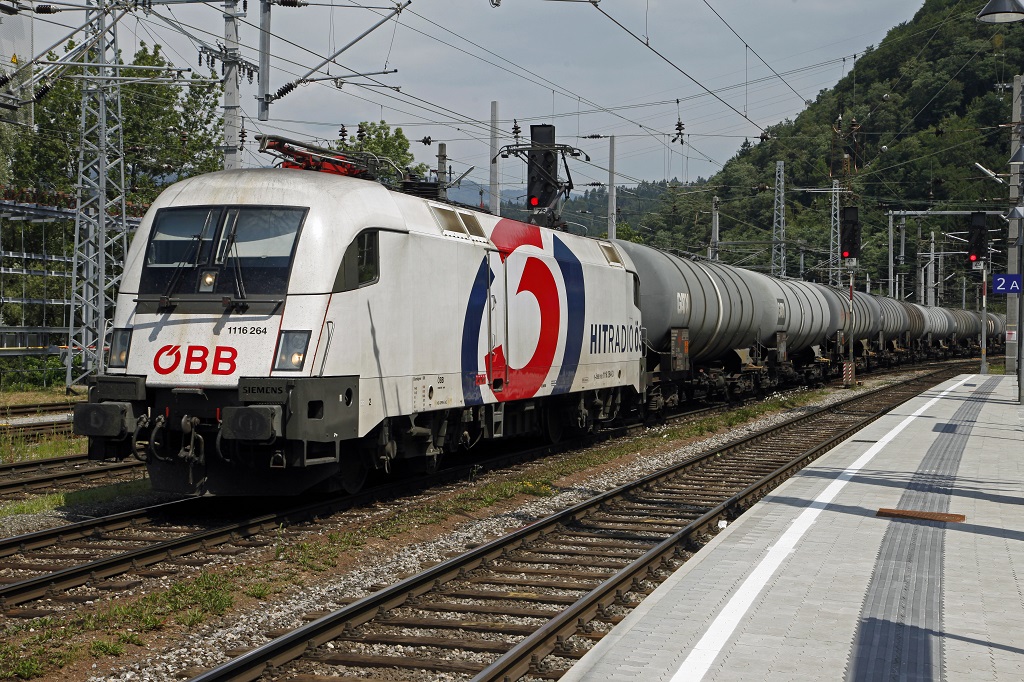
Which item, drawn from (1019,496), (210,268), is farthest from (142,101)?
(1019,496)

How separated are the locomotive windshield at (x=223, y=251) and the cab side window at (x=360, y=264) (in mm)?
565

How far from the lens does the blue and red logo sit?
540 inches

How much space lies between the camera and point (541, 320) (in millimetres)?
15773

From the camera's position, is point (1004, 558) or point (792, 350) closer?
point (1004, 558)

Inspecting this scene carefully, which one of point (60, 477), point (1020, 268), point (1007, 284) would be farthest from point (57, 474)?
point (1020, 268)

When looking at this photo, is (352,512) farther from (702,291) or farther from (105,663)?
(702,291)

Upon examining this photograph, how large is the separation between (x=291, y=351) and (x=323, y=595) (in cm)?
279

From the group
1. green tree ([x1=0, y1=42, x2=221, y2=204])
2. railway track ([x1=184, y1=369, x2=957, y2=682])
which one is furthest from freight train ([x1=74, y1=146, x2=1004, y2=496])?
green tree ([x1=0, y1=42, x2=221, y2=204])

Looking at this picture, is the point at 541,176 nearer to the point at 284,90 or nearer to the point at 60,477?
the point at 284,90

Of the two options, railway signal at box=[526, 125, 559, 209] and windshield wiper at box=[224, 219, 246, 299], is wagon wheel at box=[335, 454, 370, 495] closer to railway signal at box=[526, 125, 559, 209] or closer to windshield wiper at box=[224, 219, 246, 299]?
windshield wiper at box=[224, 219, 246, 299]

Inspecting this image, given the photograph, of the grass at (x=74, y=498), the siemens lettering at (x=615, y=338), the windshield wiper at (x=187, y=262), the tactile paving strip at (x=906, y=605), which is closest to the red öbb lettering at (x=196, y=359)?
the windshield wiper at (x=187, y=262)

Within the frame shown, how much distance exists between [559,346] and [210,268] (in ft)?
22.8

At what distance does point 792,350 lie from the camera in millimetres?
33000

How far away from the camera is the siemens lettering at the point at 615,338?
→ 1803 centimetres
